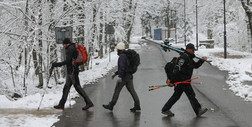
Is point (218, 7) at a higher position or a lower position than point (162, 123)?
higher

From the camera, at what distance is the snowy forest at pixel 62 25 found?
1302cm

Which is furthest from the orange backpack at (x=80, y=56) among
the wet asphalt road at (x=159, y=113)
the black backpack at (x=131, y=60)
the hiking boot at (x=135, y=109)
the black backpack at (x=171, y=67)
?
the black backpack at (x=171, y=67)

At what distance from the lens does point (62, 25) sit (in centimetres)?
1549

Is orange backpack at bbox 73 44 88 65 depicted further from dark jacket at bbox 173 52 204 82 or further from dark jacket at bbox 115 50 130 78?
dark jacket at bbox 173 52 204 82

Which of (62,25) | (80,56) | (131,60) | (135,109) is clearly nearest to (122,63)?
(131,60)

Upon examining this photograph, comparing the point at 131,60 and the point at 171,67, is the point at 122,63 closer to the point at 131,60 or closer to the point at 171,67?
the point at 131,60

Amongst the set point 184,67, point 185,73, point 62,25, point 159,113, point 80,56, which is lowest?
point 159,113

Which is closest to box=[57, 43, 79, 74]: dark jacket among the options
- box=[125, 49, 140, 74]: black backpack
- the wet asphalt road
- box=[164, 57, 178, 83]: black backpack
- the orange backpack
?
the orange backpack

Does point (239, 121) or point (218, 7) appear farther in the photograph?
point (218, 7)

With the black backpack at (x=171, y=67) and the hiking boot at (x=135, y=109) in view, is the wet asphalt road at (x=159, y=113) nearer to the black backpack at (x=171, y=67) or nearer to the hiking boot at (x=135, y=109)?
the hiking boot at (x=135, y=109)

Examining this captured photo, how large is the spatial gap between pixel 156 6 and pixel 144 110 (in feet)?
149

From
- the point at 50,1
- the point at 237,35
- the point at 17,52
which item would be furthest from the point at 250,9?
the point at 17,52

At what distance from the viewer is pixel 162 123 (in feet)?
24.3

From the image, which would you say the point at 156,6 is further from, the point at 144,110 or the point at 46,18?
the point at 144,110
